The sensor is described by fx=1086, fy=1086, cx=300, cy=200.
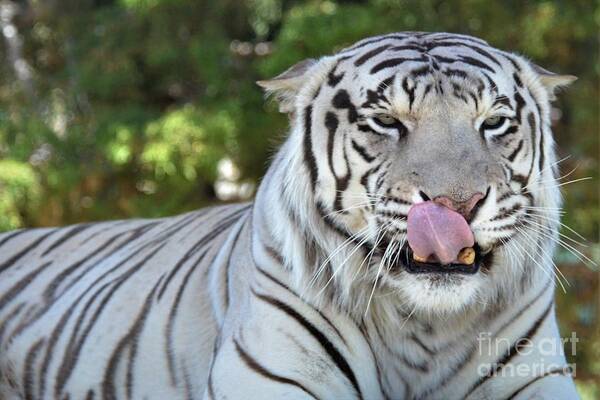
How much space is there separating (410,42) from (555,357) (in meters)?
0.93

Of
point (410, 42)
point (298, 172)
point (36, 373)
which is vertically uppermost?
point (410, 42)

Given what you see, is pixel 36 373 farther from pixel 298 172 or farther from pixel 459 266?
pixel 459 266

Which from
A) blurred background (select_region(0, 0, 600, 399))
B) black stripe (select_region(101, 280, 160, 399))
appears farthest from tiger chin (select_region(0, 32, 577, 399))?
blurred background (select_region(0, 0, 600, 399))

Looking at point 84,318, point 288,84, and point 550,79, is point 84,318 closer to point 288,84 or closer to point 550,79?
point 288,84

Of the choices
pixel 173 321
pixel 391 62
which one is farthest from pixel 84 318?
pixel 391 62

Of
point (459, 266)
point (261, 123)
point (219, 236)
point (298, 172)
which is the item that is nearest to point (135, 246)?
point (219, 236)

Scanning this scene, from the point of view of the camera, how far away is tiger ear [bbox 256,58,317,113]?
2895 mm

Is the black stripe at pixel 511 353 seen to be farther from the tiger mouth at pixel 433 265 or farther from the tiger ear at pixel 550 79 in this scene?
the tiger ear at pixel 550 79

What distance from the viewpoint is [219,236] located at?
3.63m

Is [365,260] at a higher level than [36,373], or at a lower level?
higher

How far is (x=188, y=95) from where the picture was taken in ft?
23.5

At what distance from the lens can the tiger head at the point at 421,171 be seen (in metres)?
2.54

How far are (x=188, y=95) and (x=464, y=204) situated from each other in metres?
4.87

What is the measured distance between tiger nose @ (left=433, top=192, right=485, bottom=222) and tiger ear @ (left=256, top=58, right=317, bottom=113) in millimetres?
612
